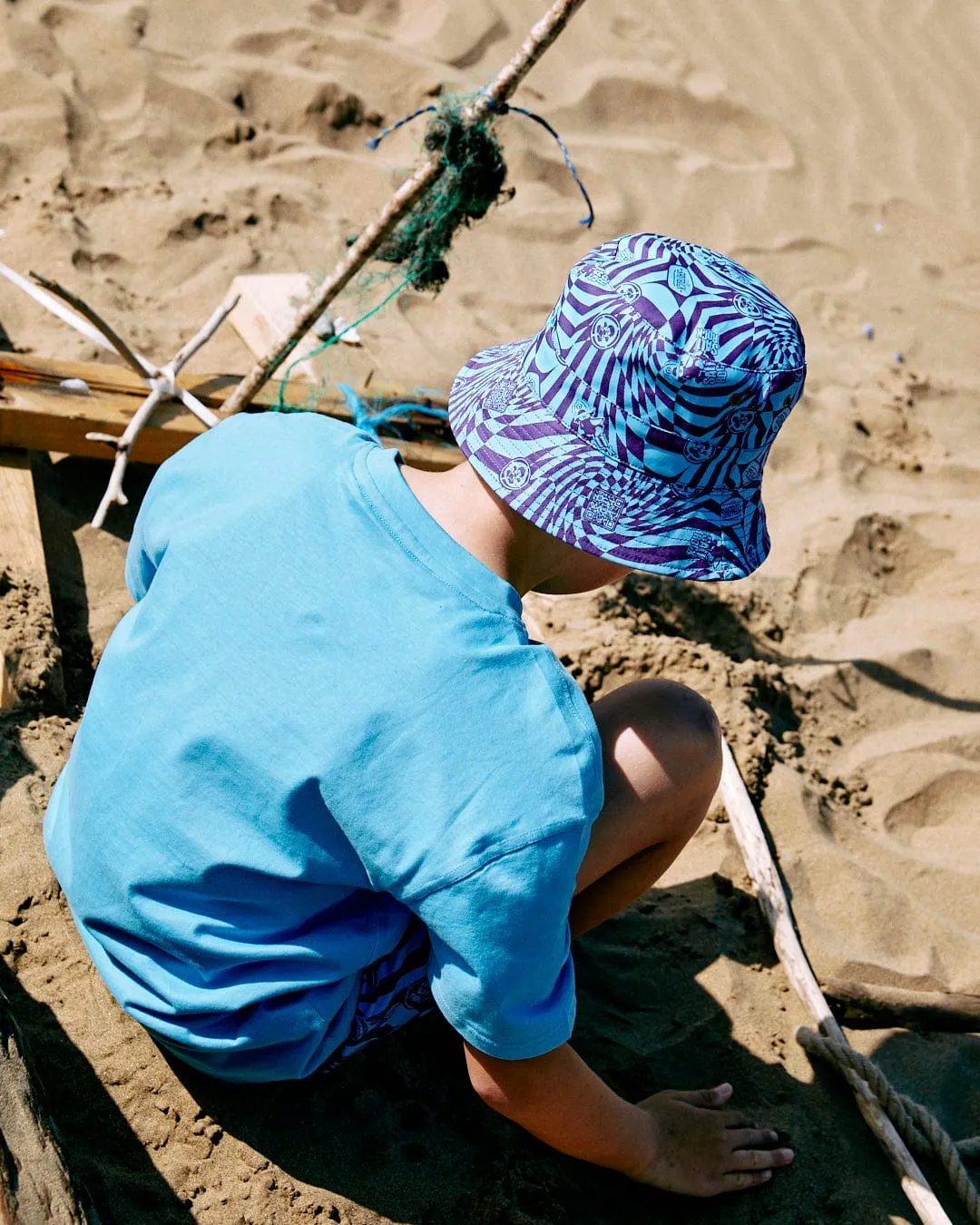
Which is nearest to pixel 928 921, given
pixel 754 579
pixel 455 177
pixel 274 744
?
pixel 754 579

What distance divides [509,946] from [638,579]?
177 cm

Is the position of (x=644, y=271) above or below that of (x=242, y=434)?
above

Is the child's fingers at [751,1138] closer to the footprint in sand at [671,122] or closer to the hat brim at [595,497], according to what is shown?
the hat brim at [595,497]

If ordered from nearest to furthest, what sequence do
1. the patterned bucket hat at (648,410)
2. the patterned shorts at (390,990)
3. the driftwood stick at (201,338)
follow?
the patterned bucket hat at (648,410) < the patterned shorts at (390,990) < the driftwood stick at (201,338)

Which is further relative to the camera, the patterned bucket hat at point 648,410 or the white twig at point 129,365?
the white twig at point 129,365

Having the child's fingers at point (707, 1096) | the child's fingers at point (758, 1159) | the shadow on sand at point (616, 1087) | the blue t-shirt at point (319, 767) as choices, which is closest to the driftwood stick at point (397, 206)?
the blue t-shirt at point (319, 767)

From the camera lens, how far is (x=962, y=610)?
3152 millimetres

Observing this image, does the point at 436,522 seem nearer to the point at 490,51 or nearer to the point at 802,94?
the point at 490,51

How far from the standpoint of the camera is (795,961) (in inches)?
84.0

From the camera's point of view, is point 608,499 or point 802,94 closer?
point 608,499

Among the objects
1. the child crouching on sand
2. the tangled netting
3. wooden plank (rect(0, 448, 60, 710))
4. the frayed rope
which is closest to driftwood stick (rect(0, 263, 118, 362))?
wooden plank (rect(0, 448, 60, 710))

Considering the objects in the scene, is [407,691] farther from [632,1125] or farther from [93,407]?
[93,407]

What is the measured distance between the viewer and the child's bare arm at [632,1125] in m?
1.44

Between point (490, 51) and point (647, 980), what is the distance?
12.7 ft
